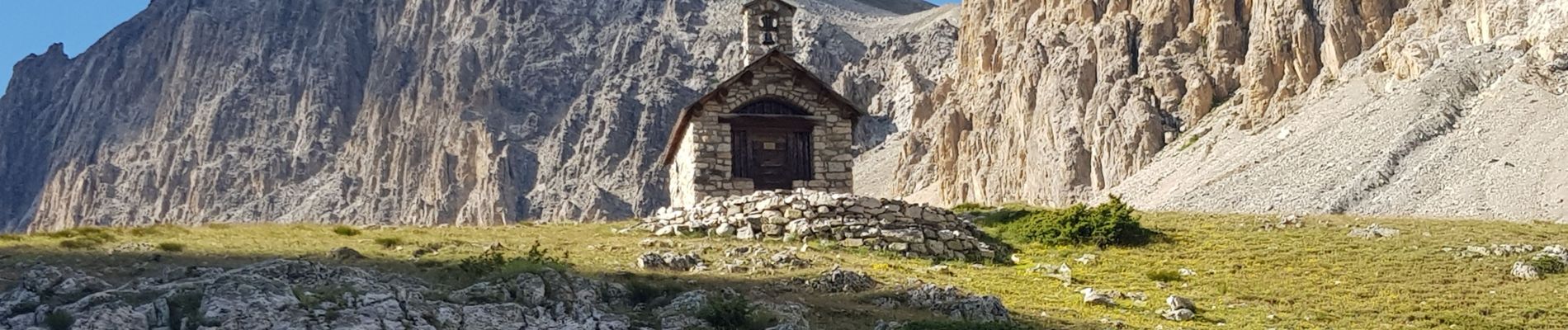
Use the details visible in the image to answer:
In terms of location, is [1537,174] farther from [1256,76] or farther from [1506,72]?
[1256,76]

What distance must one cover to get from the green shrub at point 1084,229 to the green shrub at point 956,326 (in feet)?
45.3

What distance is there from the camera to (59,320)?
67.7ft

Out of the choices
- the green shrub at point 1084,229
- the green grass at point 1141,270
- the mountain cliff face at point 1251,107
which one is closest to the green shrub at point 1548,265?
the green grass at point 1141,270

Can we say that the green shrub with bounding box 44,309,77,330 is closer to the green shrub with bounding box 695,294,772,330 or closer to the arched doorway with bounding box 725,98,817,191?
the green shrub with bounding box 695,294,772,330

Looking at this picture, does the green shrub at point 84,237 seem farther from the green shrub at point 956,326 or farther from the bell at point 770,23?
the bell at point 770,23

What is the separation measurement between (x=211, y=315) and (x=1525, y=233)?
2998 cm

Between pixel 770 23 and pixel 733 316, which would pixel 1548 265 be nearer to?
pixel 733 316

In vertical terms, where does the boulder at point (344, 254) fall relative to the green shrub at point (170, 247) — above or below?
below

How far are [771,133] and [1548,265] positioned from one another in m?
19.2

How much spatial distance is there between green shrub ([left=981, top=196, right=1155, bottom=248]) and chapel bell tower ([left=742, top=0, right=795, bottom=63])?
11.6m

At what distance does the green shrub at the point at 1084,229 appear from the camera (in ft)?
122

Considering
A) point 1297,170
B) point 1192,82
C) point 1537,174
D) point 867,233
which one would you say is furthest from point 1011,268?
point 1192,82

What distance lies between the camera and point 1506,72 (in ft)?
309

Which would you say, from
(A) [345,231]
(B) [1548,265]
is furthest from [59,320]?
(B) [1548,265]
